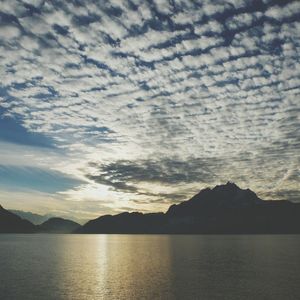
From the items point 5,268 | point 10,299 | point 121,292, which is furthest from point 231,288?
point 5,268

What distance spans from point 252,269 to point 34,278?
60.8m

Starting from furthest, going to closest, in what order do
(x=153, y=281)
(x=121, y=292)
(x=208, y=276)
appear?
(x=208, y=276) → (x=153, y=281) → (x=121, y=292)

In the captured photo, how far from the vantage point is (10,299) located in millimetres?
61938

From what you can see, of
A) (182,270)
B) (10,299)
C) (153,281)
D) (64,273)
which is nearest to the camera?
(10,299)

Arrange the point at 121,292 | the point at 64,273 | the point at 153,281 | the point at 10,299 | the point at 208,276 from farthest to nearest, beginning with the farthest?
the point at 64,273 → the point at 208,276 → the point at 153,281 → the point at 121,292 → the point at 10,299

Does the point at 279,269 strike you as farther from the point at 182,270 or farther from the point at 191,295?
the point at 191,295

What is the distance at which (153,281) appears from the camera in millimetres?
82000

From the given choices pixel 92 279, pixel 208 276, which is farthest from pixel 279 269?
pixel 92 279

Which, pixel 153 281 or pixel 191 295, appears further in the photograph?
pixel 153 281

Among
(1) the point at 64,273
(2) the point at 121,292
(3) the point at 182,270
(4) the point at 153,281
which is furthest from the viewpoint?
(3) the point at 182,270

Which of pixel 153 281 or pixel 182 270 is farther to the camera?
pixel 182 270

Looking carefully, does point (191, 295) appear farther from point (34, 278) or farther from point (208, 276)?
point (34, 278)

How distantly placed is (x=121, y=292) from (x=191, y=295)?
550 inches

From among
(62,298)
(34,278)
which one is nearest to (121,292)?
(62,298)
